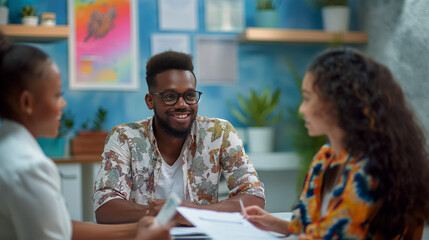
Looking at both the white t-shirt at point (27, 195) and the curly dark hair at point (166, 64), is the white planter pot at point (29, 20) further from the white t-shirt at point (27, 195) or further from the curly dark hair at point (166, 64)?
the white t-shirt at point (27, 195)

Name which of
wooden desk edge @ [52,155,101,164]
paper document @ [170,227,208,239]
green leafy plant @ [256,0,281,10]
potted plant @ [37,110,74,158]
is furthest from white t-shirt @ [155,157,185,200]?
green leafy plant @ [256,0,281,10]

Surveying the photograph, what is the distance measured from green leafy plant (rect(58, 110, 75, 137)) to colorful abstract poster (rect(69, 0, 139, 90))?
24cm

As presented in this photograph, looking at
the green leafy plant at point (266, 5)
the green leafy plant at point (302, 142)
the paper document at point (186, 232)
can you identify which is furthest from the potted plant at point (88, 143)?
the paper document at point (186, 232)

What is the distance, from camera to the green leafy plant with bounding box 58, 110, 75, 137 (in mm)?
4000

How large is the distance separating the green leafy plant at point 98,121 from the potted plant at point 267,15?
166 cm

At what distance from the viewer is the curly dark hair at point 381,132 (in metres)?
0.99

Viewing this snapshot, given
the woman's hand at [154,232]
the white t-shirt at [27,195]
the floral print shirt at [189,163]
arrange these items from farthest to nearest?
the floral print shirt at [189,163] < the woman's hand at [154,232] < the white t-shirt at [27,195]

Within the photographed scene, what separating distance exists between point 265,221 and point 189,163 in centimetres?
76

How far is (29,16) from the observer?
150 inches

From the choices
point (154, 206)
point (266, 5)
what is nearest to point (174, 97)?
point (154, 206)

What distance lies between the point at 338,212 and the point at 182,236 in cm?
47

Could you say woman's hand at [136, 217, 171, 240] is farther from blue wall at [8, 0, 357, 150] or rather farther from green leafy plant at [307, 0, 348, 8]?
green leafy plant at [307, 0, 348, 8]

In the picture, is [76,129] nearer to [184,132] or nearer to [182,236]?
[184,132]

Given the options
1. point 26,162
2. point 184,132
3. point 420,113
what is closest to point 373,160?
point 26,162
